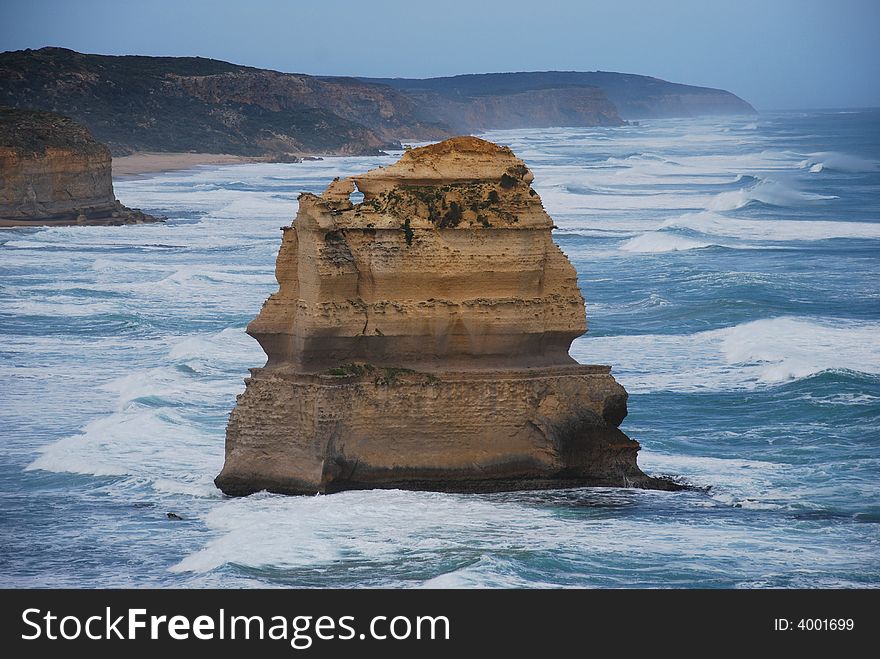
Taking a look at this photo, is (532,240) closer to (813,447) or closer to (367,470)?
(367,470)

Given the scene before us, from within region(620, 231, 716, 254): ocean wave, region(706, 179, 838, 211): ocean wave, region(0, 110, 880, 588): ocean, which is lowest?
region(0, 110, 880, 588): ocean

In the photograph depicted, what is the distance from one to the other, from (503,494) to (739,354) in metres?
13.4

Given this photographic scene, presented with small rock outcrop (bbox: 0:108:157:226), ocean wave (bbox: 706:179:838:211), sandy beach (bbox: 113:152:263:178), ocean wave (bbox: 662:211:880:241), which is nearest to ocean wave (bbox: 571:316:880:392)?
ocean wave (bbox: 662:211:880:241)

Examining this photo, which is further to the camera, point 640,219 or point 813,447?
point 640,219

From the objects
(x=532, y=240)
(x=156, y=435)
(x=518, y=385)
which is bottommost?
(x=156, y=435)

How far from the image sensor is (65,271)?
2003 inches

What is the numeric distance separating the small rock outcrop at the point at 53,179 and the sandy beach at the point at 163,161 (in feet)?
105

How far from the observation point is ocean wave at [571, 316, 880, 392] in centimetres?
3008

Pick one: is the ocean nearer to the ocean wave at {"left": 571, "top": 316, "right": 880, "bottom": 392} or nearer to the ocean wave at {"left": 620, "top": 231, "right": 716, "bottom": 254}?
the ocean wave at {"left": 571, "top": 316, "right": 880, "bottom": 392}

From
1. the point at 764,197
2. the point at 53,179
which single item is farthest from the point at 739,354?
the point at 764,197

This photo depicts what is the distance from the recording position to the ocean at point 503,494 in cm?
→ 1834

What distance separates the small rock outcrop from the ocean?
7.40 metres
